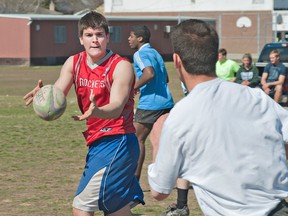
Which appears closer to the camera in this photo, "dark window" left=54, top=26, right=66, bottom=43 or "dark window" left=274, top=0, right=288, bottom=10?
"dark window" left=54, top=26, right=66, bottom=43

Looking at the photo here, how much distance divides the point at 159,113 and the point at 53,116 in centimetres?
395

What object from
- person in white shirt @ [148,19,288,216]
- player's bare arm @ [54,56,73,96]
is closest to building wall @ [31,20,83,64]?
player's bare arm @ [54,56,73,96]

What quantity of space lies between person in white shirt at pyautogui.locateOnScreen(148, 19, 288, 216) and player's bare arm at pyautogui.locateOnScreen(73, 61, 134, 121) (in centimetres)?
179

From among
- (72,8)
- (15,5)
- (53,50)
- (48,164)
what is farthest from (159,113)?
(72,8)

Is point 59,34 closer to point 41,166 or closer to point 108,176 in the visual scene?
point 41,166

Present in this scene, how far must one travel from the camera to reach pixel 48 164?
12.1 meters

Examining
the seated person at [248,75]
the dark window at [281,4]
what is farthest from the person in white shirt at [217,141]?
the dark window at [281,4]

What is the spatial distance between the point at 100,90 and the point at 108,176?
658 mm

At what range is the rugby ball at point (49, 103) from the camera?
6059 millimetres

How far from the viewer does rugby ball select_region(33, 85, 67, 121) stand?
6059 millimetres

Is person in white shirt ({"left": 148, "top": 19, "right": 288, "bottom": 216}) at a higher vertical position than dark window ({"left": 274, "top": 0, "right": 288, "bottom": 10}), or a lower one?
lower

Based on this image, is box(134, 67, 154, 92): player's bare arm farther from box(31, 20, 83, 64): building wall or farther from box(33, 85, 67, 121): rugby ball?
box(31, 20, 83, 64): building wall

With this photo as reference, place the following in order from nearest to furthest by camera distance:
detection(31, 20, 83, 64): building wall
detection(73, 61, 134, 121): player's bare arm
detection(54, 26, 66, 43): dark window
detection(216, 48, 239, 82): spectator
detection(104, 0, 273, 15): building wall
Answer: detection(73, 61, 134, 121): player's bare arm, detection(216, 48, 239, 82): spectator, detection(31, 20, 83, 64): building wall, detection(54, 26, 66, 43): dark window, detection(104, 0, 273, 15): building wall

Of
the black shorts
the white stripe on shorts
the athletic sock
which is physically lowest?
the athletic sock
